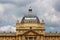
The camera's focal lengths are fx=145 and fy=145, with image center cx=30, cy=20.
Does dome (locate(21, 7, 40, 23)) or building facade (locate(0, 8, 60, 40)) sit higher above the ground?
dome (locate(21, 7, 40, 23))

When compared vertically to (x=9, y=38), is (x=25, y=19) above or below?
above

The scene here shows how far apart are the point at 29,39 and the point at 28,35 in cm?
181

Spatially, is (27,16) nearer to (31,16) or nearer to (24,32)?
(31,16)

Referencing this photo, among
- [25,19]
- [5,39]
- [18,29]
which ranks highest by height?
[25,19]

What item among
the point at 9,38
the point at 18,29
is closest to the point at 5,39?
the point at 9,38

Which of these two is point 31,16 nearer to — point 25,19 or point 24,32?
point 25,19

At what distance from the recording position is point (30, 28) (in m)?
61.4

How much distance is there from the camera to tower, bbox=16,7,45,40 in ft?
200

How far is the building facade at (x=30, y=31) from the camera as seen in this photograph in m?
61.1

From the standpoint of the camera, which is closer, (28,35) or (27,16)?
(28,35)

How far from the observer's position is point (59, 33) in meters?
64.3

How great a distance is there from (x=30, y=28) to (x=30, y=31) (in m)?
1.52

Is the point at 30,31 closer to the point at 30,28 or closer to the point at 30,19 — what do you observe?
the point at 30,28

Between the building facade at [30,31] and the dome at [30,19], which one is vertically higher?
the dome at [30,19]
